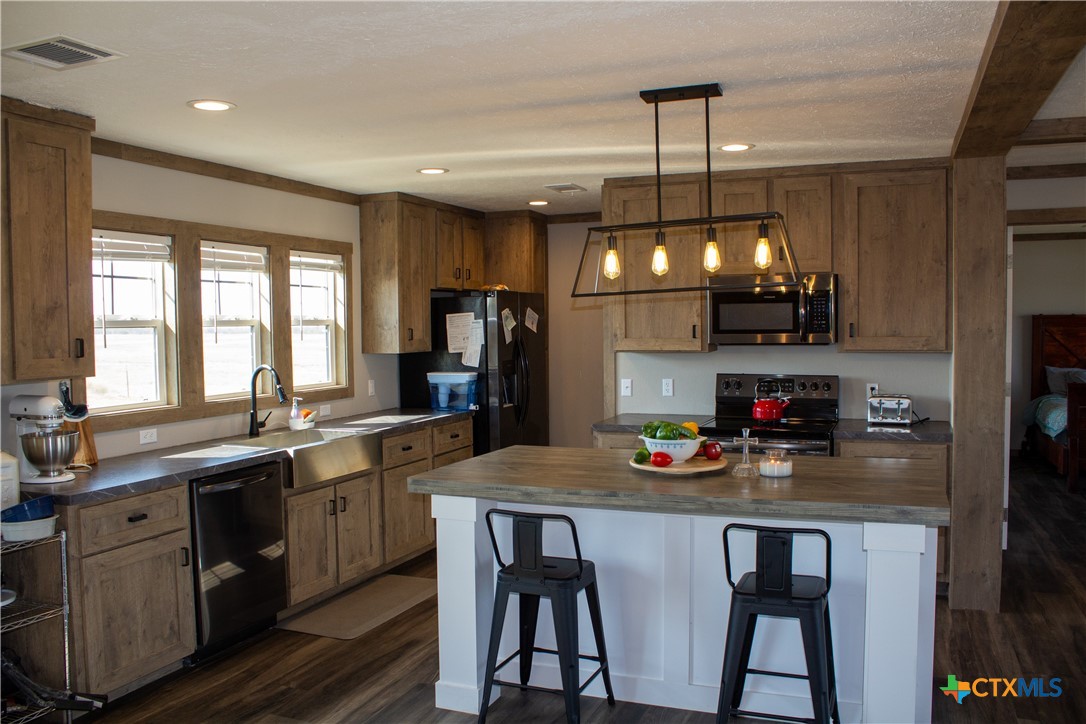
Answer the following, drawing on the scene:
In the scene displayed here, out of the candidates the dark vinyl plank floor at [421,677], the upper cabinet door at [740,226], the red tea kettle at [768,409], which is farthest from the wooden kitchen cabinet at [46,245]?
the red tea kettle at [768,409]

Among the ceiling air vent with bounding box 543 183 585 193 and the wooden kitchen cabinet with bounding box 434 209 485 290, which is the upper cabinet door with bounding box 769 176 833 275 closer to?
the ceiling air vent with bounding box 543 183 585 193

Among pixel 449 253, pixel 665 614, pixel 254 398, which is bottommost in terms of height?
pixel 665 614

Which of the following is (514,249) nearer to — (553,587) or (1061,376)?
(553,587)

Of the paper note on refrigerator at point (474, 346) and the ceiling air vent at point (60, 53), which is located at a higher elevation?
the ceiling air vent at point (60, 53)

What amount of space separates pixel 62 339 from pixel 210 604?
126 centimetres

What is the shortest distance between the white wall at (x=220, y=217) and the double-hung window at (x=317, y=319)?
13 centimetres

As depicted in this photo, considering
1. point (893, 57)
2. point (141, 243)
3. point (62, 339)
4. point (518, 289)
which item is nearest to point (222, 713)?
point (62, 339)

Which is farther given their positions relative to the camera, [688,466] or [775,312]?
[775,312]

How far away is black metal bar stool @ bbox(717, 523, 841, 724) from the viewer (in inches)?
102

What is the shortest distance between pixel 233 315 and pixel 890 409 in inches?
144

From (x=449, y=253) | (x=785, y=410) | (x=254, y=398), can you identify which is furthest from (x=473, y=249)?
(x=785, y=410)

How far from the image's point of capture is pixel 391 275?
5570 millimetres

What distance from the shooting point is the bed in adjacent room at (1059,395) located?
7.39m

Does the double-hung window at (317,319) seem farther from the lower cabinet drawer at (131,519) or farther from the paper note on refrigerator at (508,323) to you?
the lower cabinet drawer at (131,519)
